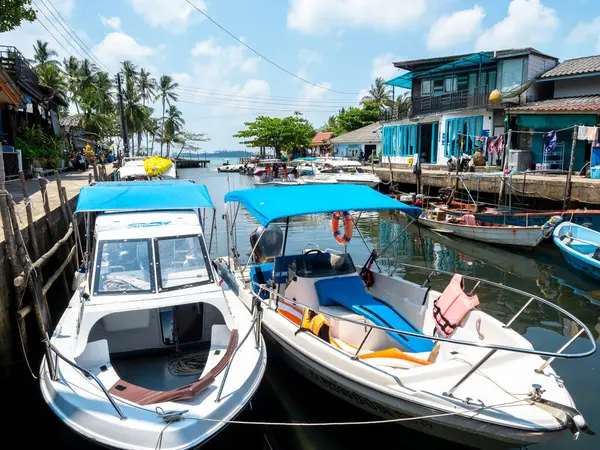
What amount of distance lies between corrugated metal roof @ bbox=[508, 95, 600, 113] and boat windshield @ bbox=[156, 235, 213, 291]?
57.2ft

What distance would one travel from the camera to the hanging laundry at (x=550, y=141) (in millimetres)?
17812

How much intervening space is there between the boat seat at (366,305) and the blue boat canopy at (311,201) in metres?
1.17

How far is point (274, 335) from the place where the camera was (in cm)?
659

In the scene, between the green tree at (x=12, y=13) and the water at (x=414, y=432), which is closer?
the water at (x=414, y=432)

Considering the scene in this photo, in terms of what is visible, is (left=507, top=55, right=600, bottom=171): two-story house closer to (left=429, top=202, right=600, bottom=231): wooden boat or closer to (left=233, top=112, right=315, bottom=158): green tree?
(left=429, top=202, right=600, bottom=231): wooden boat

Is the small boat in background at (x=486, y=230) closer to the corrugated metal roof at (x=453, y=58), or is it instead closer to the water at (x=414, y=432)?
the water at (x=414, y=432)

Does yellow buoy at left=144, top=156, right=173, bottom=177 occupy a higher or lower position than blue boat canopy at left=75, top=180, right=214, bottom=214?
higher

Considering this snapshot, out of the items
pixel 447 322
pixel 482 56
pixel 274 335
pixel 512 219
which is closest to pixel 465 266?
pixel 512 219

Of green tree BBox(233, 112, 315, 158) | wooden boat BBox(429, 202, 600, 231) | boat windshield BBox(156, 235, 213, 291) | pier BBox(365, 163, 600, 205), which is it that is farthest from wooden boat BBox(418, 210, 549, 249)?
green tree BBox(233, 112, 315, 158)

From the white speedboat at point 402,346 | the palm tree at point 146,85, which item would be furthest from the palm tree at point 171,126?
the white speedboat at point 402,346

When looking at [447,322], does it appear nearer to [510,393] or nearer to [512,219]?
[510,393]

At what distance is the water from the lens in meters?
5.49

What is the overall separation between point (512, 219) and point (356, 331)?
11.5m

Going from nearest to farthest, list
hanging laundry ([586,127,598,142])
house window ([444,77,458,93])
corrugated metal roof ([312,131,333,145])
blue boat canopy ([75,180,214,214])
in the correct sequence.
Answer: blue boat canopy ([75,180,214,214])
hanging laundry ([586,127,598,142])
house window ([444,77,458,93])
corrugated metal roof ([312,131,333,145])
